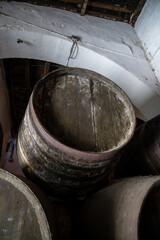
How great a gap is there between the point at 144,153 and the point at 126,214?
1.33 meters

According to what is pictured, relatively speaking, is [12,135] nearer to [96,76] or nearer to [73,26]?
[73,26]

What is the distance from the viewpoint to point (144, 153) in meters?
2.38

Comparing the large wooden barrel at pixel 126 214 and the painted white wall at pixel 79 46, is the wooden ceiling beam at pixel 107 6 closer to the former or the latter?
the painted white wall at pixel 79 46

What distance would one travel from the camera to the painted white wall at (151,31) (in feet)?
8.55

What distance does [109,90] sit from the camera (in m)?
1.85

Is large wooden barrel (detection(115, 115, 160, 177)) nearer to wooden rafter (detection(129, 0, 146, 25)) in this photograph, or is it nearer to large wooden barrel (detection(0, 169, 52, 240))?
large wooden barrel (detection(0, 169, 52, 240))


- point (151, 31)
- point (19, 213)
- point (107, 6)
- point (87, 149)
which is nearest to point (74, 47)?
point (107, 6)

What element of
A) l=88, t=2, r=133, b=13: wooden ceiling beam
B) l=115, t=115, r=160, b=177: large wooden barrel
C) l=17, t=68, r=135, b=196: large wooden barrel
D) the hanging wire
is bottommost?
l=115, t=115, r=160, b=177: large wooden barrel

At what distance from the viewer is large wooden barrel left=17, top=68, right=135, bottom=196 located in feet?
4.54

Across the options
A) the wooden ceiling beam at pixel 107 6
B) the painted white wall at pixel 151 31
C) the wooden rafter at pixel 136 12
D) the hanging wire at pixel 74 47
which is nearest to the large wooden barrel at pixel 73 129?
the hanging wire at pixel 74 47

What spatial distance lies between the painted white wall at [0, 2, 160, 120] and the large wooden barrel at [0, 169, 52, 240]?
178 centimetres

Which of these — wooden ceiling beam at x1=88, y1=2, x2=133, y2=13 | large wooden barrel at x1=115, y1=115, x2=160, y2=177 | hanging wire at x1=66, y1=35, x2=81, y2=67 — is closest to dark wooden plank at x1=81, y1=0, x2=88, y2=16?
wooden ceiling beam at x1=88, y1=2, x2=133, y2=13

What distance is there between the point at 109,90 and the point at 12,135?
3550mm

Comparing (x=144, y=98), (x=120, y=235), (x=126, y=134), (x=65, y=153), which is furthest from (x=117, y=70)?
(x=120, y=235)
